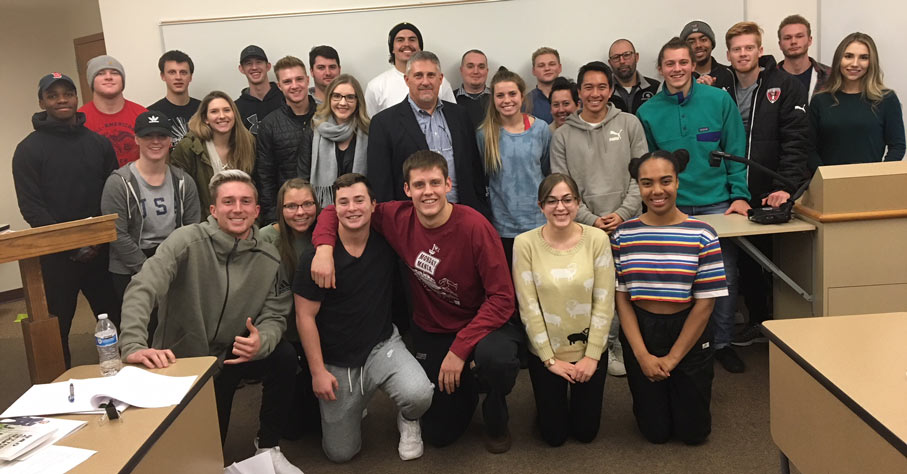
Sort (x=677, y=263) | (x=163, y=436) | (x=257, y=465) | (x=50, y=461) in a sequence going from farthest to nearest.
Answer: (x=677, y=263) → (x=257, y=465) → (x=163, y=436) → (x=50, y=461)

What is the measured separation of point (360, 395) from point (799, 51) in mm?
3136

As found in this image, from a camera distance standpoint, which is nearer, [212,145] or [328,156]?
[328,156]

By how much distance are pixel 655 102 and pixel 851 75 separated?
998 mm

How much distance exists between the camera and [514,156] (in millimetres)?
3273

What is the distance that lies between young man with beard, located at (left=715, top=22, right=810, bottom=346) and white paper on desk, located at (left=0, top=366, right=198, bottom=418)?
270 cm

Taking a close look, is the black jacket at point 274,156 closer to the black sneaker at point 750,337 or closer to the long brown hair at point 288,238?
the long brown hair at point 288,238

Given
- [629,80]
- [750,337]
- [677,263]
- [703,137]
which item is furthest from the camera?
[629,80]

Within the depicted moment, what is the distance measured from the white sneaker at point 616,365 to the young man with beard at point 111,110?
112 inches

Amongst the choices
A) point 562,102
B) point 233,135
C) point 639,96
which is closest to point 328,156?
point 233,135

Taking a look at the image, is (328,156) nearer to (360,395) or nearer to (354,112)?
(354,112)

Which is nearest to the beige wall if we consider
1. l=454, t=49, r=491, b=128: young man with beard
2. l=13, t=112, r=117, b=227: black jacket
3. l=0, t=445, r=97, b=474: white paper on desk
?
l=13, t=112, r=117, b=227: black jacket

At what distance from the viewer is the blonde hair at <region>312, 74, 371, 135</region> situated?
11.1ft

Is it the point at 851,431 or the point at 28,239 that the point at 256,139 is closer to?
the point at 28,239

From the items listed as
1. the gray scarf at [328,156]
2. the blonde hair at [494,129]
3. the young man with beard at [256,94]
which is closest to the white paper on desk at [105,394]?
the gray scarf at [328,156]
